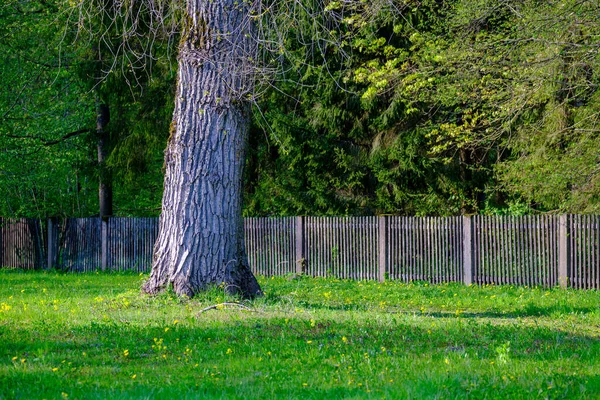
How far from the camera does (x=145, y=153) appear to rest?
27156mm

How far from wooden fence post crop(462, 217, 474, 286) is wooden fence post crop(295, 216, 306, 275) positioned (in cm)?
488

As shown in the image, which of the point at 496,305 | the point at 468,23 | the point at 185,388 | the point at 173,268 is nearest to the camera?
the point at 185,388

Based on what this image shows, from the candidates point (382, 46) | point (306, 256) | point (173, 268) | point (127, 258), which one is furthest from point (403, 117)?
point (173, 268)

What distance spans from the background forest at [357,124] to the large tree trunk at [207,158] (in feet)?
22.3

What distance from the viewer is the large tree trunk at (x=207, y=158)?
1145 cm

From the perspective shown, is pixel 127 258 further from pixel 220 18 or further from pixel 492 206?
pixel 220 18

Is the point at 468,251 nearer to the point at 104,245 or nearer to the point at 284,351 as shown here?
the point at 104,245

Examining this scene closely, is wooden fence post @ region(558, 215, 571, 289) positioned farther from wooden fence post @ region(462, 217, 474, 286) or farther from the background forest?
wooden fence post @ region(462, 217, 474, 286)

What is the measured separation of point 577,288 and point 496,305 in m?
4.91

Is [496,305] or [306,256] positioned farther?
[306,256]

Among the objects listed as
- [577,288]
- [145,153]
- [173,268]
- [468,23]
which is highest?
[468,23]

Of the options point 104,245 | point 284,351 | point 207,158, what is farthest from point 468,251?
point 284,351

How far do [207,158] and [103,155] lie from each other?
17.4 m

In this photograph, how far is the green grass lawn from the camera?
6.14 meters
